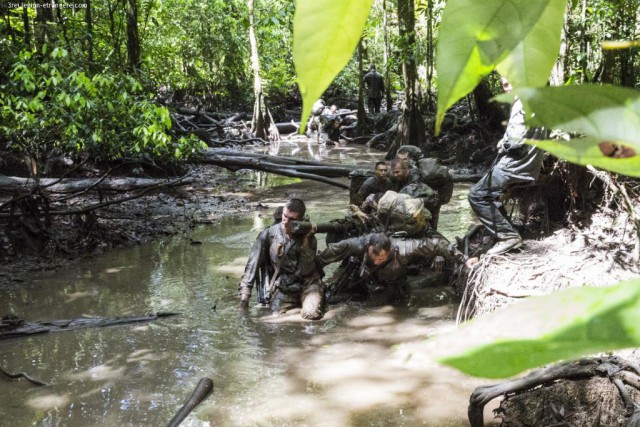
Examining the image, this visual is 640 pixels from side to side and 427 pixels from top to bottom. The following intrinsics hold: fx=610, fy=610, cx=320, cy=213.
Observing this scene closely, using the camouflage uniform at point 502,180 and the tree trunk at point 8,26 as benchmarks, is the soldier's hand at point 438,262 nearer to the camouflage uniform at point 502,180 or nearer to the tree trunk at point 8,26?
the camouflage uniform at point 502,180

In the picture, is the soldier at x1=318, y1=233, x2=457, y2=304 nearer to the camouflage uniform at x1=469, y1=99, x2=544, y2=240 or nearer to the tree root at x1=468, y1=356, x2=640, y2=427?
the camouflage uniform at x1=469, y1=99, x2=544, y2=240

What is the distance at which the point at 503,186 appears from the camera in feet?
20.8

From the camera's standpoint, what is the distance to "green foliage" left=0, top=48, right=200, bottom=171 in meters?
7.26

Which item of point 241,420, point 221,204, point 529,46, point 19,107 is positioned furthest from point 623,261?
point 221,204

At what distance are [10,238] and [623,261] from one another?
7477mm

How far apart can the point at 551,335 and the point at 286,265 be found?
6990mm

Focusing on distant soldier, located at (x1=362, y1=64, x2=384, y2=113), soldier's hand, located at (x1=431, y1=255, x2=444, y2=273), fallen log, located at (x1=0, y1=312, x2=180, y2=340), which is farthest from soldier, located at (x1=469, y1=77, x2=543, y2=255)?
distant soldier, located at (x1=362, y1=64, x2=384, y2=113)

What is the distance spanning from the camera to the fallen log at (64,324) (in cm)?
601

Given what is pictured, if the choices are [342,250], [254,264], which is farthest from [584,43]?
[254,264]

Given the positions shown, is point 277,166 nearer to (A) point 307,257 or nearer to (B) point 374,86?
(A) point 307,257

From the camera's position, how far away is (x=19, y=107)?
7.12 metres

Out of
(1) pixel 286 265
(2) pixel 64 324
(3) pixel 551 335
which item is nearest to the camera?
(3) pixel 551 335

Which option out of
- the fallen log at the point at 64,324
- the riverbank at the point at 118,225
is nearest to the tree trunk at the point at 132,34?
the riverbank at the point at 118,225

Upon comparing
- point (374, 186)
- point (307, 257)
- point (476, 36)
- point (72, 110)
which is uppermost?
point (72, 110)
